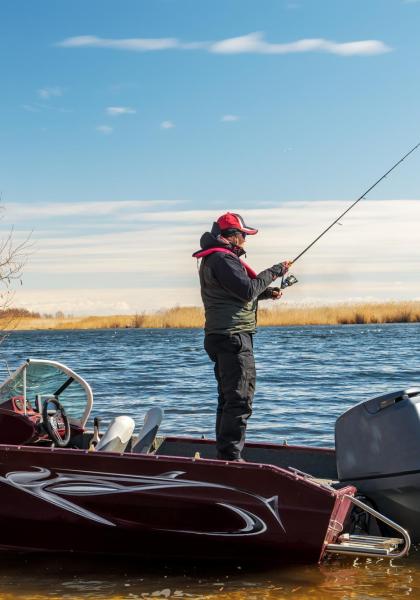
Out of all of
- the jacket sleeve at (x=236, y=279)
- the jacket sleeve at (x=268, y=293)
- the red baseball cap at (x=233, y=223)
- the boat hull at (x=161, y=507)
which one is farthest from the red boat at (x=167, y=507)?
the red baseball cap at (x=233, y=223)

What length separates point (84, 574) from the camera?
214 inches

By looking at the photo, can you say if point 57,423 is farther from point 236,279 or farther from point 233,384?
point 236,279

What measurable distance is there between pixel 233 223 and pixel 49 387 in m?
1.88

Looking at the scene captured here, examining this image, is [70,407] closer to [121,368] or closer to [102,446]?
[102,446]

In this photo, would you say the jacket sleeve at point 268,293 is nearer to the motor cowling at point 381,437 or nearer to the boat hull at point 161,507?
the motor cowling at point 381,437

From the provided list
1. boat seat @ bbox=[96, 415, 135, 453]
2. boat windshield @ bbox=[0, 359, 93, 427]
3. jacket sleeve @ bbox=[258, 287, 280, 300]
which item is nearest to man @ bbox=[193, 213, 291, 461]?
Answer: jacket sleeve @ bbox=[258, 287, 280, 300]

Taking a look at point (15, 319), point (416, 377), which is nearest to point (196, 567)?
point (15, 319)

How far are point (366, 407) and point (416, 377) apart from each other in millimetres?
14828

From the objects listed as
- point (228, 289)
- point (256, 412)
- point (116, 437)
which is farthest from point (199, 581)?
point (256, 412)

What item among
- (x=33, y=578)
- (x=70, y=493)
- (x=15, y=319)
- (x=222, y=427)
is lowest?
A: (x=33, y=578)

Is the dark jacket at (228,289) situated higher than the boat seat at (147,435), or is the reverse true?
the dark jacket at (228,289)

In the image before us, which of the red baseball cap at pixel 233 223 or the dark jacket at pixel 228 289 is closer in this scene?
the dark jacket at pixel 228 289

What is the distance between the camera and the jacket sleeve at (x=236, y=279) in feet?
18.8

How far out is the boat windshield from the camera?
6.43 meters
